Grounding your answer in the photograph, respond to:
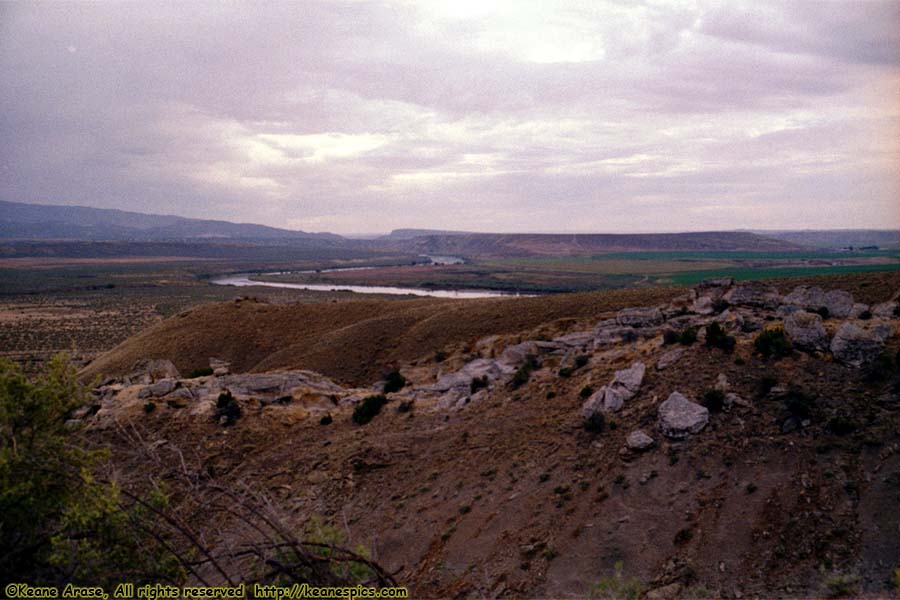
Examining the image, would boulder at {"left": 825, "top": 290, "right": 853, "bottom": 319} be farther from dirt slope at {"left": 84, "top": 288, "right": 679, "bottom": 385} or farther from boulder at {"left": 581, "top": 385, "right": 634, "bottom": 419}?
dirt slope at {"left": 84, "top": 288, "right": 679, "bottom": 385}

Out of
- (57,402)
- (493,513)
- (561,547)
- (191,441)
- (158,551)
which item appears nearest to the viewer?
(158,551)

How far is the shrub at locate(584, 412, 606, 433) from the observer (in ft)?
55.2

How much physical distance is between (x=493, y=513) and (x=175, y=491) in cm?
1071

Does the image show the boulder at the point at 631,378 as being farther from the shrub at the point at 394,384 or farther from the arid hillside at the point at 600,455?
the shrub at the point at 394,384

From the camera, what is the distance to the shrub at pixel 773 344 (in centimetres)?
1727

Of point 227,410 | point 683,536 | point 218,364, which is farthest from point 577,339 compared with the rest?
point 218,364

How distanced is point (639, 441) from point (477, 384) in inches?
382

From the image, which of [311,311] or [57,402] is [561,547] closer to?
[57,402]

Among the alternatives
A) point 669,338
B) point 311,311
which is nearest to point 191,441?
point 669,338

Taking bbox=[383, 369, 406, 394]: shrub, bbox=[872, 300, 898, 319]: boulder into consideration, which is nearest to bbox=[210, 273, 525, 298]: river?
bbox=[383, 369, 406, 394]: shrub

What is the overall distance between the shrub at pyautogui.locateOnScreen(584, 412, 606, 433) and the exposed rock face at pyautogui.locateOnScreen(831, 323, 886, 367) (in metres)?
7.48

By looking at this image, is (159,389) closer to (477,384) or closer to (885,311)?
(477,384)

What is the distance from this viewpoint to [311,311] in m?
48.8

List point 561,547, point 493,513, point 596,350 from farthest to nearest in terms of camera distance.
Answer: point 596,350 < point 493,513 < point 561,547
